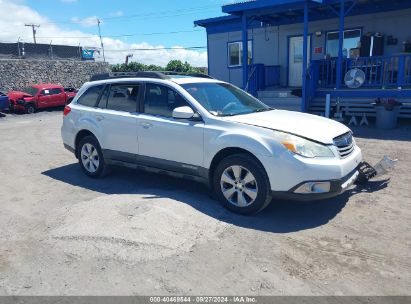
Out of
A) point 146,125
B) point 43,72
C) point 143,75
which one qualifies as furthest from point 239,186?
point 43,72

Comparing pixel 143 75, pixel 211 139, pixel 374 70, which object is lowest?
pixel 211 139

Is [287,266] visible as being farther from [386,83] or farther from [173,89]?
[386,83]

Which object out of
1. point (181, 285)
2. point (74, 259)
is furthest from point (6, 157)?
point (181, 285)

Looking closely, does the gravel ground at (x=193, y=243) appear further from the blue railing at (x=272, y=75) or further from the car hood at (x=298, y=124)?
the blue railing at (x=272, y=75)

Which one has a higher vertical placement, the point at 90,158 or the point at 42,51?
the point at 42,51

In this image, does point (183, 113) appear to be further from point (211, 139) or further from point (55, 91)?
point (55, 91)

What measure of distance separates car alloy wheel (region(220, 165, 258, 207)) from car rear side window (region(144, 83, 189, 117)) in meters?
1.20

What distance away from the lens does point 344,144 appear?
4688mm

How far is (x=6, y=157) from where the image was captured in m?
8.90

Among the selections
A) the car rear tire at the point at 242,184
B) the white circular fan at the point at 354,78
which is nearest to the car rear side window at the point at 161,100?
the car rear tire at the point at 242,184

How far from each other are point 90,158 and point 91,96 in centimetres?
109

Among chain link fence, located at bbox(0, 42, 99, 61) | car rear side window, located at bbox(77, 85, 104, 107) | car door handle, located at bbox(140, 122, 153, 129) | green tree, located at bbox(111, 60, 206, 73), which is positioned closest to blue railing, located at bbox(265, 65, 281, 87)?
car rear side window, located at bbox(77, 85, 104, 107)

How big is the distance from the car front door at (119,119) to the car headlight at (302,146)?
2385 mm

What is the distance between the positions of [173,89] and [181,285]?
117 inches
